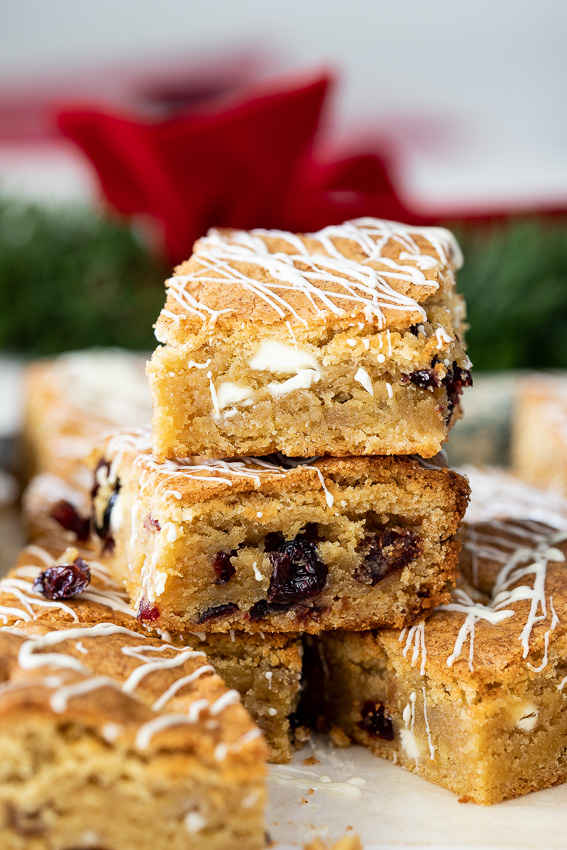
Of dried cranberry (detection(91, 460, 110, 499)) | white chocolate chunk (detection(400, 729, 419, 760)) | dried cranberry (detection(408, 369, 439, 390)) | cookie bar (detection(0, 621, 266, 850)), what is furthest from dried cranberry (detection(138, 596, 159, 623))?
dried cranberry (detection(408, 369, 439, 390))

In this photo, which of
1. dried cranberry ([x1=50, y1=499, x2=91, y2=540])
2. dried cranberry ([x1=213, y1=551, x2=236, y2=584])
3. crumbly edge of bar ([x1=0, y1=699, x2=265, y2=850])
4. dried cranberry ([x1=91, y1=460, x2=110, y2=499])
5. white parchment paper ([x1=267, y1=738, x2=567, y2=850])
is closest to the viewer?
crumbly edge of bar ([x1=0, y1=699, x2=265, y2=850])

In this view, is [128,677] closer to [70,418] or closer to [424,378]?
[424,378]

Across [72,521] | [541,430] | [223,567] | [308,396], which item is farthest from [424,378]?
[541,430]

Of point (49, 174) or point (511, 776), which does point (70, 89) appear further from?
point (511, 776)

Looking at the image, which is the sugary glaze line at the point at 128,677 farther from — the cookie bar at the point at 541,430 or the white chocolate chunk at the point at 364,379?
the cookie bar at the point at 541,430

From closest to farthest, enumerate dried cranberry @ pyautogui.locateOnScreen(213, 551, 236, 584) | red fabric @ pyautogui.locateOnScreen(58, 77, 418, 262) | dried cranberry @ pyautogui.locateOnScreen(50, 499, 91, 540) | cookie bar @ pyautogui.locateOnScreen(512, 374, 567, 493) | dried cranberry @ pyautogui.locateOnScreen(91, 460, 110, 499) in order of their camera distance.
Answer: dried cranberry @ pyautogui.locateOnScreen(213, 551, 236, 584) < dried cranberry @ pyautogui.locateOnScreen(91, 460, 110, 499) < dried cranberry @ pyautogui.locateOnScreen(50, 499, 91, 540) < cookie bar @ pyautogui.locateOnScreen(512, 374, 567, 493) < red fabric @ pyautogui.locateOnScreen(58, 77, 418, 262)

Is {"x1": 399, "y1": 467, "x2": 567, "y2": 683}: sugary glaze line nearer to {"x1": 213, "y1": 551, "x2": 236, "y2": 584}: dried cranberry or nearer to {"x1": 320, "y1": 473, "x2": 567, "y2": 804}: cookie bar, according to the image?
{"x1": 320, "y1": 473, "x2": 567, "y2": 804}: cookie bar
